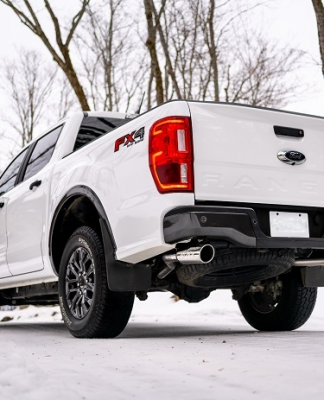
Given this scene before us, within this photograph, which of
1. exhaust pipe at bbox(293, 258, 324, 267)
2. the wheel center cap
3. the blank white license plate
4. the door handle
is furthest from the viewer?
the door handle

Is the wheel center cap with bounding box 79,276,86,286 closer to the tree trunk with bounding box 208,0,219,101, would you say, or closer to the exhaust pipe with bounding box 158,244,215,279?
the exhaust pipe with bounding box 158,244,215,279

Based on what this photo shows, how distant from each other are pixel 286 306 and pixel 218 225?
6.07ft

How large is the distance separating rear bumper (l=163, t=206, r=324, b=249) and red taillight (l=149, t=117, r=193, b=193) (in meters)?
0.17

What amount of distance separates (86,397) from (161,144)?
6.03ft

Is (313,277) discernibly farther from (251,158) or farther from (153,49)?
(153,49)

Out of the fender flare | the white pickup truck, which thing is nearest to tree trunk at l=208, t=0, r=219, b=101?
the white pickup truck

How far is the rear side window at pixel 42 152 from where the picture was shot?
558 centimetres

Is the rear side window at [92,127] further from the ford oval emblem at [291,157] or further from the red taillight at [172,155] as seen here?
the ford oval emblem at [291,157]

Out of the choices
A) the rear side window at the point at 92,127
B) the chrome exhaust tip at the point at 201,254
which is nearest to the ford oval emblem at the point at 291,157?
the chrome exhaust tip at the point at 201,254

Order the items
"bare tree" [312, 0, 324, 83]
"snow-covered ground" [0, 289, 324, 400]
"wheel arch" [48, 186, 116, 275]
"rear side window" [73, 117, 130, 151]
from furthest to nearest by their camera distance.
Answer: "bare tree" [312, 0, 324, 83] < "rear side window" [73, 117, 130, 151] < "wheel arch" [48, 186, 116, 275] < "snow-covered ground" [0, 289, 324, 400]

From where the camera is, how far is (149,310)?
32.9ft

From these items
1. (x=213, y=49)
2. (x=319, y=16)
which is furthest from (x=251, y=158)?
(x=213, y=49)

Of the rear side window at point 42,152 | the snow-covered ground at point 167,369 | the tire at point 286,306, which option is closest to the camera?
the snow-covered ground at point 167,369

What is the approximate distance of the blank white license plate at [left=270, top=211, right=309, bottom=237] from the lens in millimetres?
3652
